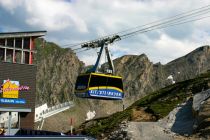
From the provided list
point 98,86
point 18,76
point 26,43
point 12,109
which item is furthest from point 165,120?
point 26,43

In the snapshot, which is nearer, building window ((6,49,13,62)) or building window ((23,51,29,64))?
building window ((6,49,13,62))

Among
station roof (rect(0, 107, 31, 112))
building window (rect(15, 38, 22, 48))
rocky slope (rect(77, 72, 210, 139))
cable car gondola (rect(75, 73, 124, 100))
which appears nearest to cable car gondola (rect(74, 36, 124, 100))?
cable car gondola (rect(75, 73, 124, 100))

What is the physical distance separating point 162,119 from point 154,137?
586 centimetres

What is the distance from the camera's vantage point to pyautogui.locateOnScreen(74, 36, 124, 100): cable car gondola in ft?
135

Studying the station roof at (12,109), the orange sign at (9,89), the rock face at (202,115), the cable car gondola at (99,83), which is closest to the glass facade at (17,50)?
the orange sign at (9,89)

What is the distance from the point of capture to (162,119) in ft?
135

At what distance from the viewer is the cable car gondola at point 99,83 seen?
41031 mm

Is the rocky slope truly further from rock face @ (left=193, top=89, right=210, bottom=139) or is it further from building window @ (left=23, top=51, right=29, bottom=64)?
building window @ (left=23, top=51, right=29, bottom=64)

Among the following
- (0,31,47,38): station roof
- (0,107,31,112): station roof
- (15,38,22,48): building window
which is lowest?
(0,107,31,112): station roof

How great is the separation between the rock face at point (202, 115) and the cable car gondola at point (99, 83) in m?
7.61

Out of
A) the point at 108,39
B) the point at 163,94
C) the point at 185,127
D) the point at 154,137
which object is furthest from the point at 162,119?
the point at 163,94

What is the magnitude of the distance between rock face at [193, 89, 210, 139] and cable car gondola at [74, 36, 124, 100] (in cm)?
761

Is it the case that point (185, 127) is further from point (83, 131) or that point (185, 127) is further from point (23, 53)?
point (23, 53)

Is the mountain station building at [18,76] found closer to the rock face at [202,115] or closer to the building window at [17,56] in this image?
the building window at [17,56]
